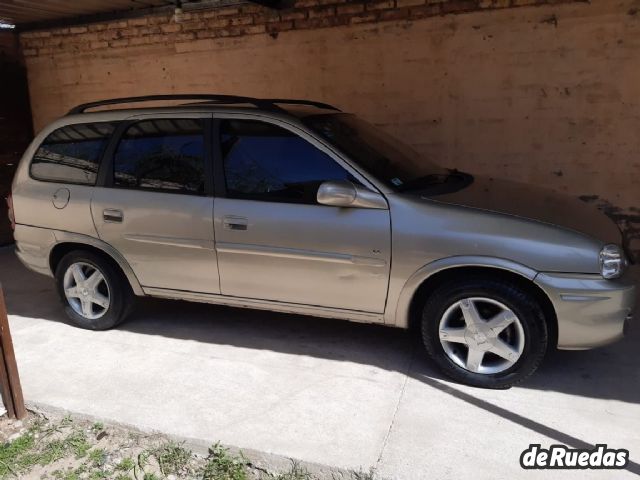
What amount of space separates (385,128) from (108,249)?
3.30 meters

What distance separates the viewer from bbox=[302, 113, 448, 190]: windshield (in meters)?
3.65

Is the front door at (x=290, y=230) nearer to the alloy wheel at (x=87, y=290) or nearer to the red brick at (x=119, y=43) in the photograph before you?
the alloy wheel at (x=87, y=290)

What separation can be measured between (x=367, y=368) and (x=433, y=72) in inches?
137

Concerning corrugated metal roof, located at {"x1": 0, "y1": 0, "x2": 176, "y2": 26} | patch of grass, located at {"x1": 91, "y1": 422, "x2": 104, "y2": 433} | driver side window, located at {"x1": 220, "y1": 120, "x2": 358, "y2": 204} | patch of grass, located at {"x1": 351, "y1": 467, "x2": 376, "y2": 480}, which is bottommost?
patch of grass, located at {"x1": 351, "y1": 467, "x2": 376, "y2": 480}

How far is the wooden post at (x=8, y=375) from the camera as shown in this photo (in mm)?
3244

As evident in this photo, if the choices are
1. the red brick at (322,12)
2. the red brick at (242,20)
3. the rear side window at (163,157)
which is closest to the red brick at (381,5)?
the red brick at (322,12)

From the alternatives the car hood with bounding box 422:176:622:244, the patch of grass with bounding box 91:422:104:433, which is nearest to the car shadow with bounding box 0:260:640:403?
the car hood with bounding box 422:176:622:244

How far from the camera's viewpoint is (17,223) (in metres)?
4.59

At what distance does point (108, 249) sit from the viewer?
14.0 ft

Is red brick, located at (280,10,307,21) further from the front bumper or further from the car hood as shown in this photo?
the front bumper

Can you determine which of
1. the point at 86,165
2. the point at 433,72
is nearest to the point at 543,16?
the point at 433,72

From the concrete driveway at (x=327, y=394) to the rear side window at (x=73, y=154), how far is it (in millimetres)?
1301

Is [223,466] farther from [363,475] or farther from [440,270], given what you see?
[440,270]

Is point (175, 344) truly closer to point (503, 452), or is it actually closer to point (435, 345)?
point (435, 345)
